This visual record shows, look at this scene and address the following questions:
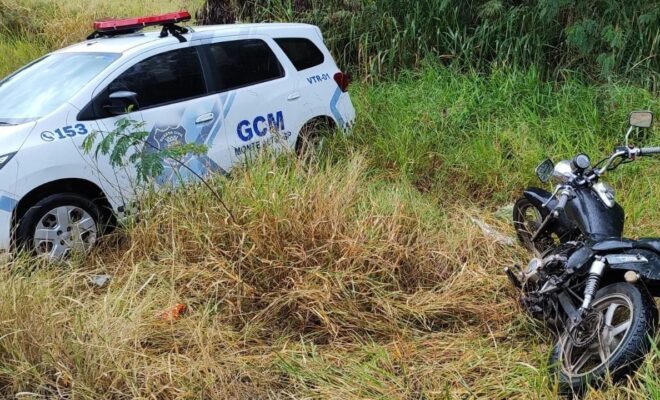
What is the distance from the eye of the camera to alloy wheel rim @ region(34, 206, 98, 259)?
4133mm

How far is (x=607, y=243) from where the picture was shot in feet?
9.57

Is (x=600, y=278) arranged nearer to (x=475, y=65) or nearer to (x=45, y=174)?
(x=45, y=174)

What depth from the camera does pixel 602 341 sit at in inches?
108

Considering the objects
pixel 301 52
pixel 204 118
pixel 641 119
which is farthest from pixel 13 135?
pixel 641 119

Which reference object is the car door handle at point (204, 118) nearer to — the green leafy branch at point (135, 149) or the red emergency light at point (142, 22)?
the green leafy branch at point (135, 149)

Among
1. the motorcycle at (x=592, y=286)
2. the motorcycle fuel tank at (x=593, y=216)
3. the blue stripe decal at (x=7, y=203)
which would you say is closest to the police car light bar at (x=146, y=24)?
the blue stripe decal at (x=7, y=203)

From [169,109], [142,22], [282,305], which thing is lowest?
[282,305]

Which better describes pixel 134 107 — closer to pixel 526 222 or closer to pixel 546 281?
pixel 526 222

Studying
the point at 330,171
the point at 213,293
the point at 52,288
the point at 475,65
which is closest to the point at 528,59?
the point at 475,65

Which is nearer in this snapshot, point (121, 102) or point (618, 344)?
point (618, 344)

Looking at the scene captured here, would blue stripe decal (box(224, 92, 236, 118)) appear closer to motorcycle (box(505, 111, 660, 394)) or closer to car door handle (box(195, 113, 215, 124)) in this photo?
car door handle (box(195, 113, 215, 124))

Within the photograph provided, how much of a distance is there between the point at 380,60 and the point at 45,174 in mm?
5081

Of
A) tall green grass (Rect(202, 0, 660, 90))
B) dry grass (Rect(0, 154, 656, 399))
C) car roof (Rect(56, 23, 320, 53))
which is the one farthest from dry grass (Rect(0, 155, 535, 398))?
tall green grass (Rect(202, 0, 660, 90))

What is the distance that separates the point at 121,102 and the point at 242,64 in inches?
55.0
